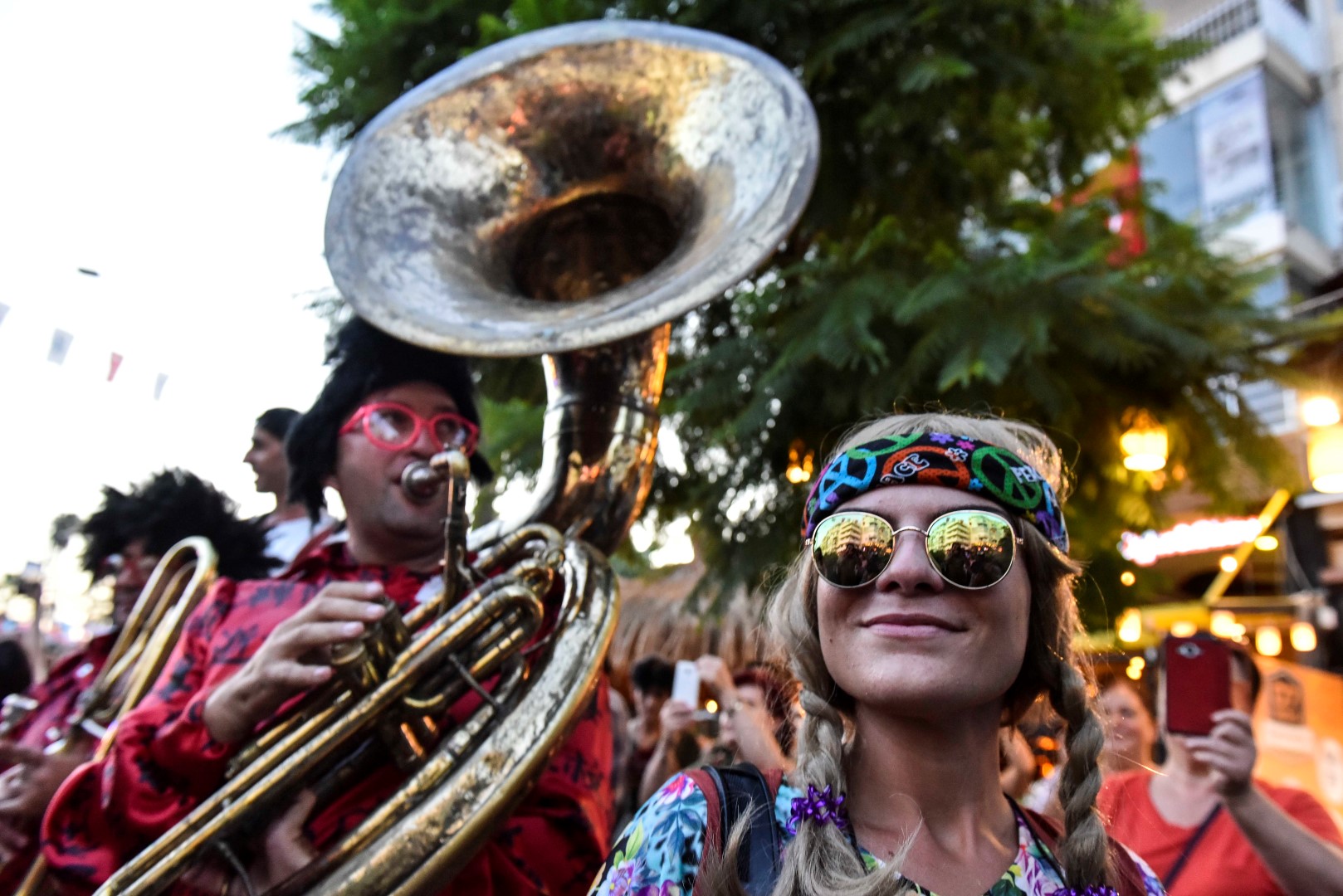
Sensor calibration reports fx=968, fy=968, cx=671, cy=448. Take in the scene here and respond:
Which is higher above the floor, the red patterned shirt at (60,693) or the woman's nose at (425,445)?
the woman's nose at (425,445)

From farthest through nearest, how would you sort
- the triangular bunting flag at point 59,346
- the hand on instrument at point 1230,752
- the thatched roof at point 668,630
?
the thatched roof at point 668,630 → the triangular bunting flag at point 59,346 → the hand on instrument at point 1230,752

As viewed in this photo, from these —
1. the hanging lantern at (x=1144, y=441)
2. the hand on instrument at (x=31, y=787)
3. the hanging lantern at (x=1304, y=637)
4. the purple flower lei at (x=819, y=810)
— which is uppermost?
the hanging lantern at (x=1144, y=441)

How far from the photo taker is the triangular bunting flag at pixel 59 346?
16.7 ft

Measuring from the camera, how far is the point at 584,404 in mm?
2145

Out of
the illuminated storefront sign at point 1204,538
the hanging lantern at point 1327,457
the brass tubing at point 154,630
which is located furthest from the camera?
the illuminated storefront sign at point 1204,538

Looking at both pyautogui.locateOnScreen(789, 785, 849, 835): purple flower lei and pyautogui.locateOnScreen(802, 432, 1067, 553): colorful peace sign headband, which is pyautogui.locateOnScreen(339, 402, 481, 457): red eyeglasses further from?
pyautogui.locateOnScreen(789, 785, 849, 835): purple flower lei

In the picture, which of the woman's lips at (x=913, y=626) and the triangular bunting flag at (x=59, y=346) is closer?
the woman's lips at (x=913, y=626)

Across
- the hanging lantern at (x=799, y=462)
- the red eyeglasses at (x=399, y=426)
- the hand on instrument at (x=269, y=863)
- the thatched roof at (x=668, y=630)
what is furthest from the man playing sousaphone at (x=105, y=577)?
the thatched roof at (x=668, y=630)

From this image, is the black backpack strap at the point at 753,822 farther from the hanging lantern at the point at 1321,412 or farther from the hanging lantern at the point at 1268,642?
the hanging lantern at the point at 1268,642

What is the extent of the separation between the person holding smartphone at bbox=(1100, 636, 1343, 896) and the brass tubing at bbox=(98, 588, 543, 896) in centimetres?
112

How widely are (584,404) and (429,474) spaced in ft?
1.35

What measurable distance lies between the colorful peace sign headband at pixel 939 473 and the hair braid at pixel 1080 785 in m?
0.18

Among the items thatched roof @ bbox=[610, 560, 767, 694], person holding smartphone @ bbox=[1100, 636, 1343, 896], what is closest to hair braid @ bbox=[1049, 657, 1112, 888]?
person holding smartphone @ bbox=[1100, 636, 1343, 896]

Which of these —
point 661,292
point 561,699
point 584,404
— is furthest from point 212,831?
point 661,292
